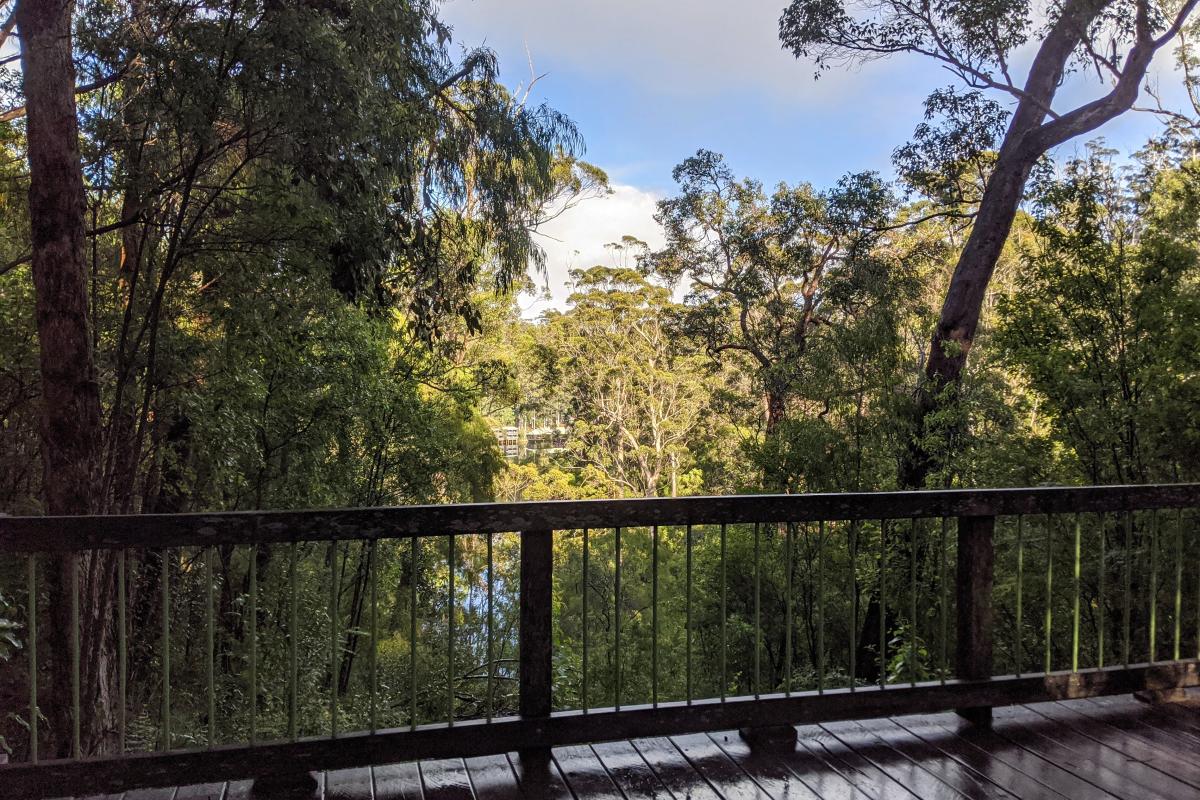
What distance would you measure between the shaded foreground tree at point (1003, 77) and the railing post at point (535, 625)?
603 centimetres

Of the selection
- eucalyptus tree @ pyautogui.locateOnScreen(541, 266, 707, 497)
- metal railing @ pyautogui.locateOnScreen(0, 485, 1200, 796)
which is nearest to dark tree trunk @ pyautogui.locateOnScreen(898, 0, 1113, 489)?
metal railing @ pyautogui.locateOnScreen(0, 485, 1200, 796)

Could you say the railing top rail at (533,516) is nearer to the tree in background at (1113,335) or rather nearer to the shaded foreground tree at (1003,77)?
the tree in background at (1113,335)

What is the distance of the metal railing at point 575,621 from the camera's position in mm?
2322

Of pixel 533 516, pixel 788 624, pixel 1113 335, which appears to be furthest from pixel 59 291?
pixel 1113 335

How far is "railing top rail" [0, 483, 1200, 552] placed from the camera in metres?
2.22

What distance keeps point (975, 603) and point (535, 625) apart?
1659mm

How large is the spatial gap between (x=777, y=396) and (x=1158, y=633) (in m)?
5.18

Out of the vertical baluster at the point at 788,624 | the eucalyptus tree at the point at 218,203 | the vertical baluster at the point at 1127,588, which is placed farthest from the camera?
the eucalyptus tree at the point at 218,203

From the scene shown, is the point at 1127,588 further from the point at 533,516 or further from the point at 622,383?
the point at 622,383

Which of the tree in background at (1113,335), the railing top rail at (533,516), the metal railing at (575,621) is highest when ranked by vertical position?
the tree in background at (1113,335)

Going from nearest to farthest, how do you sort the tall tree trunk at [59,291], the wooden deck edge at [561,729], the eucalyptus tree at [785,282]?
1. the wooden deck edge at [561,729]
2. the tall tree trunk at [59,291]
3. the eucalyptus tree at [785,282]

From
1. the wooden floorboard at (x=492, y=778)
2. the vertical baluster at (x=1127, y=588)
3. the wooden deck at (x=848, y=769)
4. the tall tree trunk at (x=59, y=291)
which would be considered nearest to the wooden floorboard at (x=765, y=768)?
the wooden deck at (x=848, y=769)

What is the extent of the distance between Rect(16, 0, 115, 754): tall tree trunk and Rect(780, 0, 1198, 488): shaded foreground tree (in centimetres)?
677

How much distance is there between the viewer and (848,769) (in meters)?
2.54
